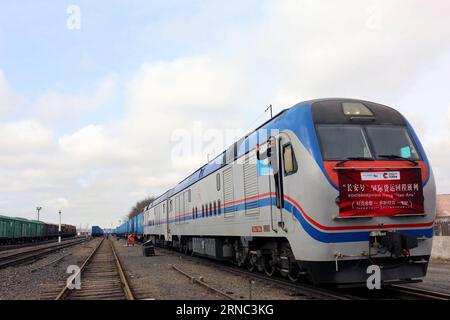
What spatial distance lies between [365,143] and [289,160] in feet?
5.24

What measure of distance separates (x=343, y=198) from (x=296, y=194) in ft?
3.42

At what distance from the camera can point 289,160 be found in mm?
9156

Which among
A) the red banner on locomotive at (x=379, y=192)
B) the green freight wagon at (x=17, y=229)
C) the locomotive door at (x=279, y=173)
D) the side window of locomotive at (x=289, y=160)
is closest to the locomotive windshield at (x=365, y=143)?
the red banner on locomotive at (x=379, y=192)

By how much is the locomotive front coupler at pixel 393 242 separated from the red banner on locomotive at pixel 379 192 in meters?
0.39

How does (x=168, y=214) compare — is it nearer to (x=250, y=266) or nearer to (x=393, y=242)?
(x=250, y=266)

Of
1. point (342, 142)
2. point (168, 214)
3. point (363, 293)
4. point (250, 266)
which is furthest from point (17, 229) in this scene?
point (342, 142)

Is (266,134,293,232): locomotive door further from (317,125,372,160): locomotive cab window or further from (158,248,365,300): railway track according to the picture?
(158,248,365,300): railway track

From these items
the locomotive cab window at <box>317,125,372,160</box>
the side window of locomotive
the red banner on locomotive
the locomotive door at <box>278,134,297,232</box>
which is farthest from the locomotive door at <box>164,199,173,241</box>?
the red banner on locomotive

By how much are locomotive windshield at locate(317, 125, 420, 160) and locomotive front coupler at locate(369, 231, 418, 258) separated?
1523mm

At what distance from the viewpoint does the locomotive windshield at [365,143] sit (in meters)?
8.56

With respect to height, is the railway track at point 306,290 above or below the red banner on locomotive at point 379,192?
below

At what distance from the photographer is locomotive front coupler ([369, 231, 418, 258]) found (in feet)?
26.1

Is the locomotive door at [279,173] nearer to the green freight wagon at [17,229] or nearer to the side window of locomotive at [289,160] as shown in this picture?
the side window of locomotive at [289,160]
